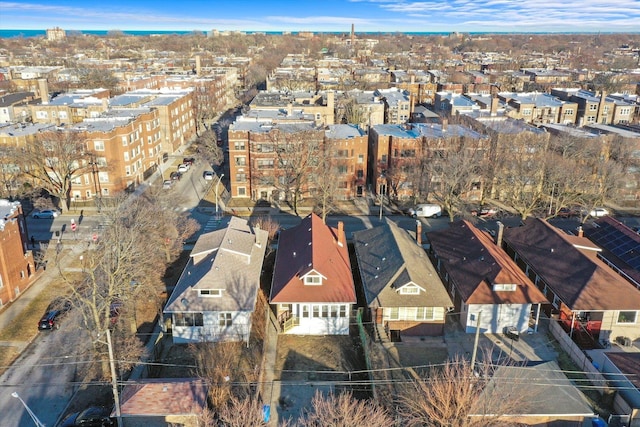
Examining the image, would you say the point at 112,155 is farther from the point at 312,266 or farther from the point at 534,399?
the point at 534,399

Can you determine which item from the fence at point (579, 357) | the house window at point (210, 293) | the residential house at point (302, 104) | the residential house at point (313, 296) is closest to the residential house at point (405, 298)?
the residential house at point (313, 296)

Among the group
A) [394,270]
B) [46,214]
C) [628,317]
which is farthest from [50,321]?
[628,317]

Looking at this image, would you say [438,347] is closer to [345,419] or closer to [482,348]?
[482,348]

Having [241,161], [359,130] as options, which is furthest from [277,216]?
[359,130]

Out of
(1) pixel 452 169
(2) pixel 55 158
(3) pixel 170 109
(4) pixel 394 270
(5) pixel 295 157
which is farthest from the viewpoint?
(3) pixel 170 109

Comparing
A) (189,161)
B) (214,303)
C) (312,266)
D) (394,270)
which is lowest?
(189,161)

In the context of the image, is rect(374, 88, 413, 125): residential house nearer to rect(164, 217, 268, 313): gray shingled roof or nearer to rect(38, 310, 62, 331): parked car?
rect(164, 217, 268, 313): gray shingled roof
